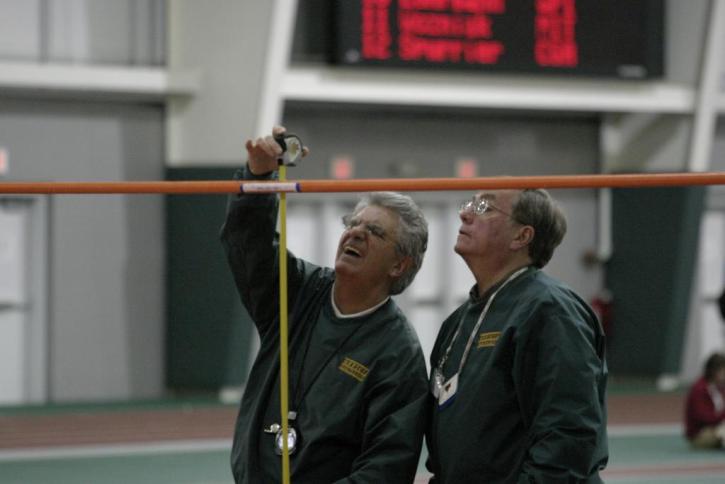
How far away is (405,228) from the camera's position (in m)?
3.99

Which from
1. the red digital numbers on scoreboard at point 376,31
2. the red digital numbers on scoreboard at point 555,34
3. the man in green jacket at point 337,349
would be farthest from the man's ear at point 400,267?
the red digital numbers on scoreboard at point 555,34

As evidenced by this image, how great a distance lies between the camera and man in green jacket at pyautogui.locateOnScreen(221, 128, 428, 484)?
376 cm

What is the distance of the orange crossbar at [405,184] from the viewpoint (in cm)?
364

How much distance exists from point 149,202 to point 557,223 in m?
10.2

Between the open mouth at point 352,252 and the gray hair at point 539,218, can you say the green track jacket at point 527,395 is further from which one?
the open mouth at point 352,252

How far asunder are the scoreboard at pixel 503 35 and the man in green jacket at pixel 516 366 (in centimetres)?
862

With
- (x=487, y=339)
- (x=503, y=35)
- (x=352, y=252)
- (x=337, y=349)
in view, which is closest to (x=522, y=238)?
(x=487, y=339)

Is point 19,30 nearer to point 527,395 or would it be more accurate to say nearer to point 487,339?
point 487,339

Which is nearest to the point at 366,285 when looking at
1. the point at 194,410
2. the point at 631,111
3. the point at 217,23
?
the point at 194,410

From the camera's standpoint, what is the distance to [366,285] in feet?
13.0

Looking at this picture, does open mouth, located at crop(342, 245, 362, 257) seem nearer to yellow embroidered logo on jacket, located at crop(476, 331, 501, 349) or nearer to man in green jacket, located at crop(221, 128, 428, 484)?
man in green jacket, located at crop(221, 128, 428, 484)

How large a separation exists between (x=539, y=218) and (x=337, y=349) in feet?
2.30

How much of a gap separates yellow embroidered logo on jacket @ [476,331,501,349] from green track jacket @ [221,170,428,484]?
0.29 metres

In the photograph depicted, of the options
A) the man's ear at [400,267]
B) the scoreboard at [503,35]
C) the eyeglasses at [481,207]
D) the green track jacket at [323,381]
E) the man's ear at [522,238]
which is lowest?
the green track jacket at [323,381]
